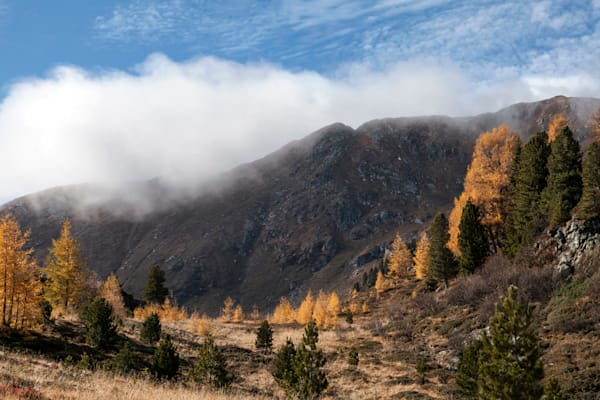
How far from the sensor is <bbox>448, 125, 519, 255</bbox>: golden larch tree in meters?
47.7

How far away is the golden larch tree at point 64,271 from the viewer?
46906mm

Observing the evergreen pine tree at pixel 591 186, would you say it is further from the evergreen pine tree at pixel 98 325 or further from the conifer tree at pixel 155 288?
the conifer tree at pixel 155 288

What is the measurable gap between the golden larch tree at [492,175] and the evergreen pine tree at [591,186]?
12290 millimetres

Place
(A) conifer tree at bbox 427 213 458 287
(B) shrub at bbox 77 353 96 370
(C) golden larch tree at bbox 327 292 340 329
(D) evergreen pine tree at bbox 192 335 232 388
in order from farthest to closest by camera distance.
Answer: (C) golden larch tree at bbox 327 292 340 329, (A) conifer tree at bbox 427 213 458 287, (D) evergreen pine tree at bbox 192 335 232 388, (B) shrub at bbox 77 353 96 370

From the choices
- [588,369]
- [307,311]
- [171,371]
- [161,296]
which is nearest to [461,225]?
[588,369]

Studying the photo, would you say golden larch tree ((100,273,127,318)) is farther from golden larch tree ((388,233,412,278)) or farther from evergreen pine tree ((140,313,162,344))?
golden larch tree ((388,233,412,278))

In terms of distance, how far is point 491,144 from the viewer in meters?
48.4

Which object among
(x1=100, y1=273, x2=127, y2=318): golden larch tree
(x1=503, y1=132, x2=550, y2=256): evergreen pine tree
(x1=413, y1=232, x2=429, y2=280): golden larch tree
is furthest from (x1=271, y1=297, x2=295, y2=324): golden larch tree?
(x1=503, y1=132, x2=550, y2=256): evergreen pine tree

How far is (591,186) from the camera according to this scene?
34844 millimetres

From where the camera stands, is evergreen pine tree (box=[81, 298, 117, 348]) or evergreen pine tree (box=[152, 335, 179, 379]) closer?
evergreen pine tree (box=[152, 335, 179, 379])

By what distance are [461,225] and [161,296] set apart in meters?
58.7

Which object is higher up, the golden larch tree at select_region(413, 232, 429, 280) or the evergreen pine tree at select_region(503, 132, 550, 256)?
the evergreen pine tree at select_region(503, 132, 550, 256)

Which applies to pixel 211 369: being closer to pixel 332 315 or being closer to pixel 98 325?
pixel 98 325

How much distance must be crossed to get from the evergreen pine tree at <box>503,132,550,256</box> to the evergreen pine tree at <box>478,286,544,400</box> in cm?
3074
